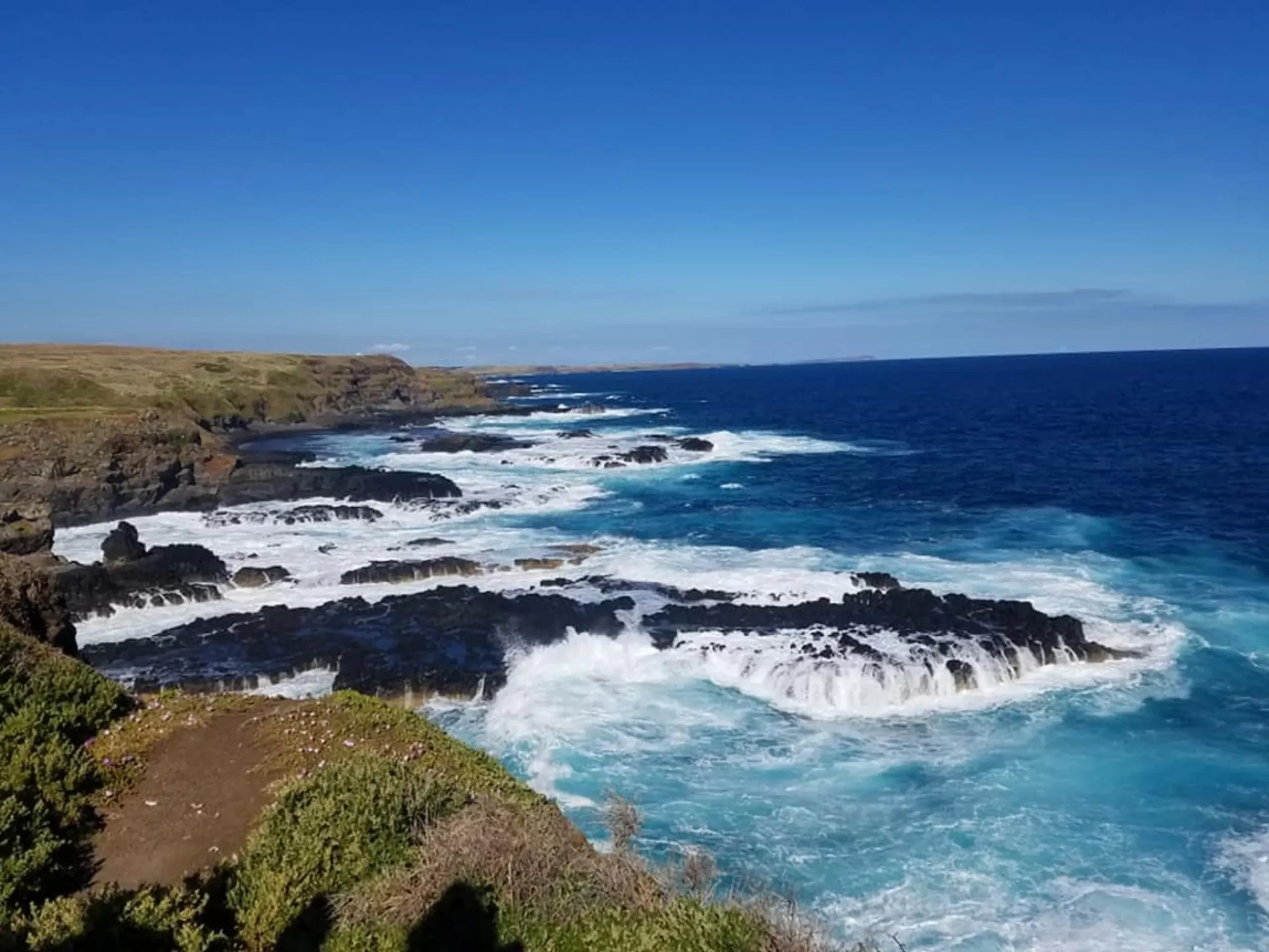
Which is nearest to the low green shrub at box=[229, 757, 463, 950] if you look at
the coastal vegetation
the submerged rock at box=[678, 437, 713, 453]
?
the coastal vegetation

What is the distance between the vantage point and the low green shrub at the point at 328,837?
8.20 metres

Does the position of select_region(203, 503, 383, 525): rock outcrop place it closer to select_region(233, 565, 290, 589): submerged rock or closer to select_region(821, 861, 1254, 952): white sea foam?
select_region(233, 565, 290, 589): submerged rock

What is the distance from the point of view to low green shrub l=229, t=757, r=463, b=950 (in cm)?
820

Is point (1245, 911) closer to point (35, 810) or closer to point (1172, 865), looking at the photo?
point (1172, 865)

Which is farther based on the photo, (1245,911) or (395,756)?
(1245,911)

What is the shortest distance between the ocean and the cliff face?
5171 mm

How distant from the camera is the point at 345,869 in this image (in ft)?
28.7

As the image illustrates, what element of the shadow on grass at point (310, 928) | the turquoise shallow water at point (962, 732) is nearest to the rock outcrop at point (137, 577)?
the turquoise shallow water at point (962, 732)

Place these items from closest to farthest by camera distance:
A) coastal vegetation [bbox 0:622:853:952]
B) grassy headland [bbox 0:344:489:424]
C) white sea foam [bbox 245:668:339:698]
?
coastal vegetation [bbox 0:622:853:952] → white sea foam [bbox 245:668:339:698] → grassy headland [bbox 0:344:489:424]

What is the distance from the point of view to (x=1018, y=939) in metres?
12.9

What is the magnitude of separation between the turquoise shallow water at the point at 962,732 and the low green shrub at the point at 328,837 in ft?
20.2

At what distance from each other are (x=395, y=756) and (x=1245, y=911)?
1316 cm

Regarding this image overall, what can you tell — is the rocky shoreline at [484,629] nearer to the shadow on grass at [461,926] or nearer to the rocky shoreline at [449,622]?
the rocky shoreline at [449,622]

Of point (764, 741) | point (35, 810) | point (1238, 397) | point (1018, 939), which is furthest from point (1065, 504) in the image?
point (1238, 397)
